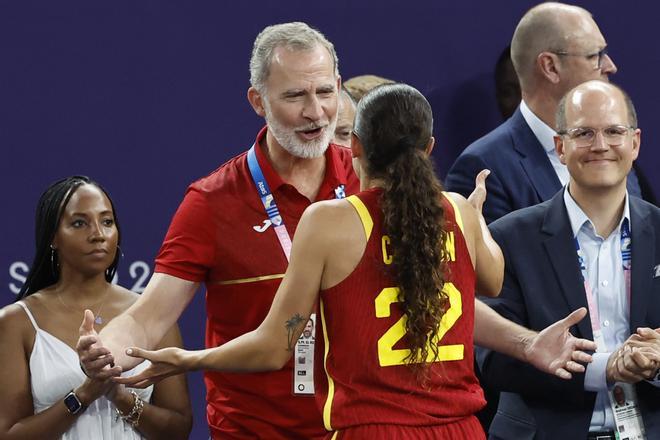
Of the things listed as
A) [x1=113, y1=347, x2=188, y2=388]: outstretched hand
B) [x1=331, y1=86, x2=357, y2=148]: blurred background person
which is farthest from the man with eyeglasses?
[x1=331, y1=86, x2=357, y2=148]: blurred background person

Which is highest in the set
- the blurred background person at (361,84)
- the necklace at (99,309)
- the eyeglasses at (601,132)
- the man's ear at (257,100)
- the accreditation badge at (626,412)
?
the blurred background person at (361,84)

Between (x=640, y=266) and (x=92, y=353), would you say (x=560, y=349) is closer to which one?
(x=640, y=266)

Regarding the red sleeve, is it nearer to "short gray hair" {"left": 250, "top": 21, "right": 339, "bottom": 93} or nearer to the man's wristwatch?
"short gray hair" {"left": 250, "top": 21, "right": 339, "bottom": 93}

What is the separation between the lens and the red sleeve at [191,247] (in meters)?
3.67

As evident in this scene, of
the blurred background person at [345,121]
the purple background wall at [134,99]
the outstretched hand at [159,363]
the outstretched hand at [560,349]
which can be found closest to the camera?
the outstretched hand at [159,363]

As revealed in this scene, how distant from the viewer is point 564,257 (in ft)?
12.7

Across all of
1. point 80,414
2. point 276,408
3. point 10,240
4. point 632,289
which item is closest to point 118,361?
point 276,408

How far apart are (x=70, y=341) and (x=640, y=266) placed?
76.3 inches

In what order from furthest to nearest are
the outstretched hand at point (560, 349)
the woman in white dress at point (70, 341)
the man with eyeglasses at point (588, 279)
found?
the woman in white dress at point (70, 341)
the man with eyeglasses at point (588, 279)
the outstretched hand at point (560, 349)

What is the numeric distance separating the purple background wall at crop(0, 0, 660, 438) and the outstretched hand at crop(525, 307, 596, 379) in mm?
2223

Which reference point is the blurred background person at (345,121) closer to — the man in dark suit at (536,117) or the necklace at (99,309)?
the man in dark suit at (536,117)

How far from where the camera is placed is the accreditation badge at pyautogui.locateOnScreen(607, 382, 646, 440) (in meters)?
3.73

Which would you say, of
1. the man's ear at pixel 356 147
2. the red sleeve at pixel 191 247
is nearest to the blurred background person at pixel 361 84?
the red sleeve at pixel 191 247

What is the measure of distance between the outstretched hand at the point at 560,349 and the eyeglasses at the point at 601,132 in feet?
2.20
